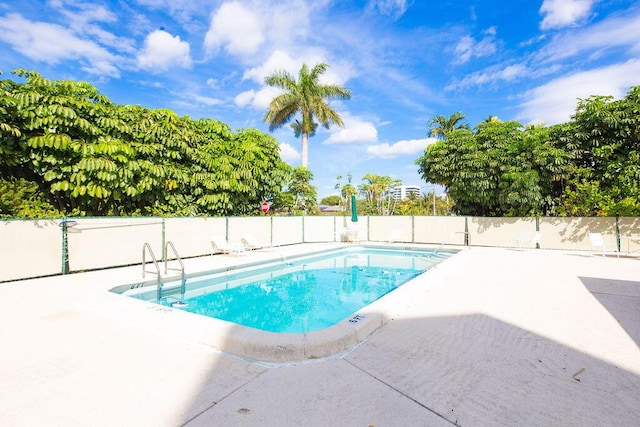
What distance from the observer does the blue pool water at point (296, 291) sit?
6.07 m

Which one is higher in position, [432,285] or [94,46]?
[94,46]

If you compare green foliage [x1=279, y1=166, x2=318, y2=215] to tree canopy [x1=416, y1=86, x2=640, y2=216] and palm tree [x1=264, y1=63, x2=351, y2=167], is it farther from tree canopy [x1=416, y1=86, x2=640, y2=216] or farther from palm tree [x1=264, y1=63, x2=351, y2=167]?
tree canopy [x1=416, y1=86, x2=640, y2=216]

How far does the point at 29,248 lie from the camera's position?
7.25 m

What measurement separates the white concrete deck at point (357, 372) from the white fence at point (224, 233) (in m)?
2.73

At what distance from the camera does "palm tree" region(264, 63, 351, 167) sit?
23.6m

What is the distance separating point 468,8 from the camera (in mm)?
13211

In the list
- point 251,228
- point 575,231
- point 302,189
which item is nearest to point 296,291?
point 251,228

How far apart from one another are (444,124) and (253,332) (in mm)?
33322

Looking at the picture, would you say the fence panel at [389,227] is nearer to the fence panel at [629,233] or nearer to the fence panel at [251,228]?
the fence panel at [251,228]

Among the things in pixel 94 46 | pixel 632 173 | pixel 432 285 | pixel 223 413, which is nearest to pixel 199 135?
pixel 94 46

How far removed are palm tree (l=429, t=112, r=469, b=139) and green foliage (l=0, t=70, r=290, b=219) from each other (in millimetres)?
23031

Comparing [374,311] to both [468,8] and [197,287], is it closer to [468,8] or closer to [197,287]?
[197,287]

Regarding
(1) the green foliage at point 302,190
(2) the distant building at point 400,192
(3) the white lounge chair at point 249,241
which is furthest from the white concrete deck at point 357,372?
(2) the distant building at point 400,192

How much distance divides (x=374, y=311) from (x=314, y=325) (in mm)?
1577
